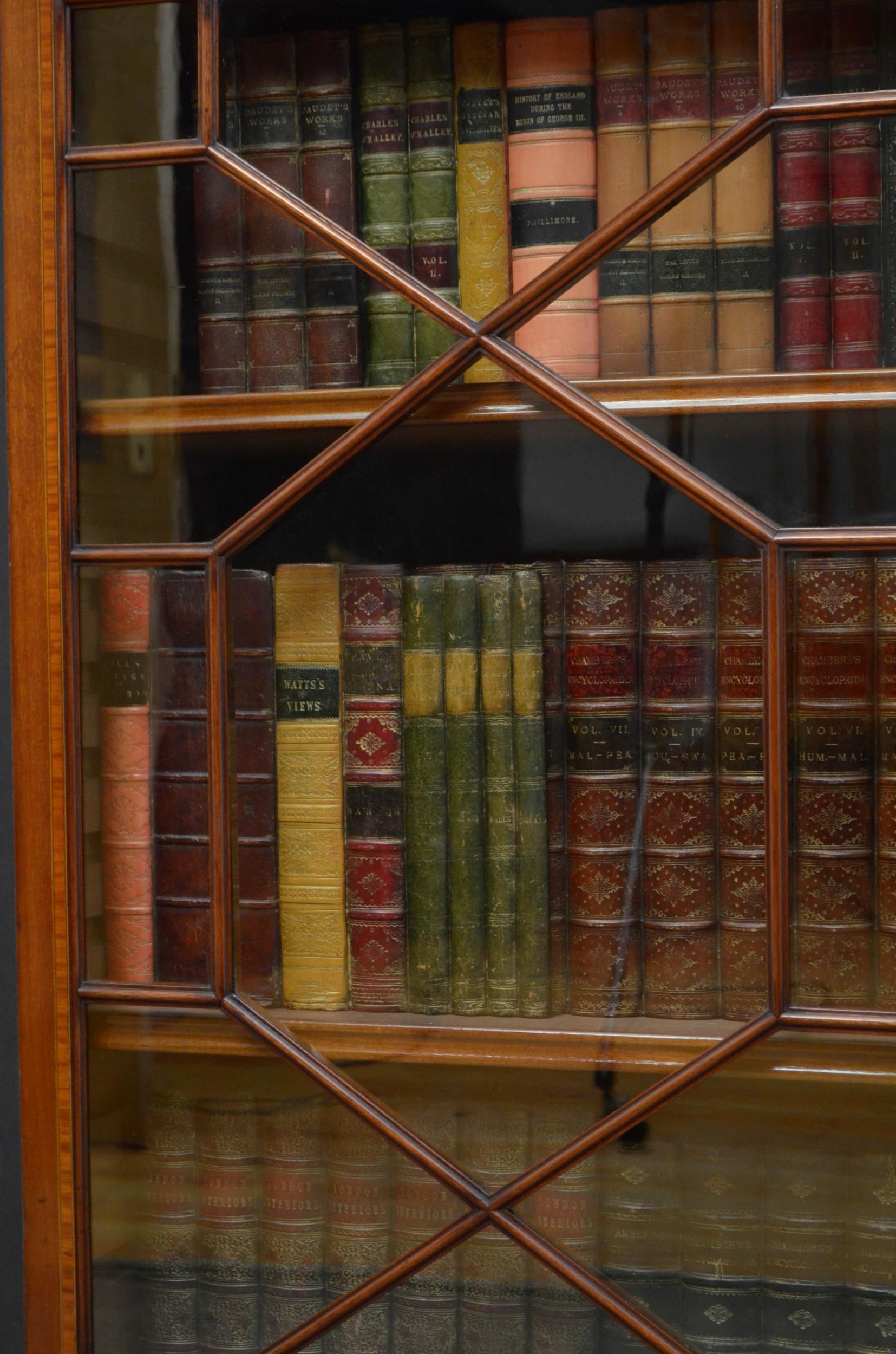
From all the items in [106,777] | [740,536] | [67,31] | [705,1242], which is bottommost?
[705,1242]

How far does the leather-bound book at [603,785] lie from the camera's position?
2.73ft

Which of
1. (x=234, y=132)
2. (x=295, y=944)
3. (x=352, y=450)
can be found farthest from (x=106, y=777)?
(x=234, y=132)

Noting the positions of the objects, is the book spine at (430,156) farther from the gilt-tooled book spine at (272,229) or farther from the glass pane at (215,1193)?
the glass pane at (215,1193)

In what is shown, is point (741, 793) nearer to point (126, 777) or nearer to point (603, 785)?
point (603, 785)

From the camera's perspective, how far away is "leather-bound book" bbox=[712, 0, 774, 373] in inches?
31.3

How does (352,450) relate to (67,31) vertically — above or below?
below

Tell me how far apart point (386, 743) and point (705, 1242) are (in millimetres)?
415

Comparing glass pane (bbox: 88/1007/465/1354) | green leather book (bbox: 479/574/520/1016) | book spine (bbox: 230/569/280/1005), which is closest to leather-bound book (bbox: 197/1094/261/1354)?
glass pane (bbox: 88/1007/465/1354)

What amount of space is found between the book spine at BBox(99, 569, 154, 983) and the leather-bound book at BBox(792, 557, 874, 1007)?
1.53 feet

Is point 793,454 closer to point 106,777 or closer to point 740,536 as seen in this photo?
point 740,536

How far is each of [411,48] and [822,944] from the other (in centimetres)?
68

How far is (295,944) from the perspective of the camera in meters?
0.88

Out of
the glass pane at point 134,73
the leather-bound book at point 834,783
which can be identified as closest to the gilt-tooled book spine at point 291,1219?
the leather-bound book at point 834,783

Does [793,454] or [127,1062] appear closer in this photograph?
[793,454]
